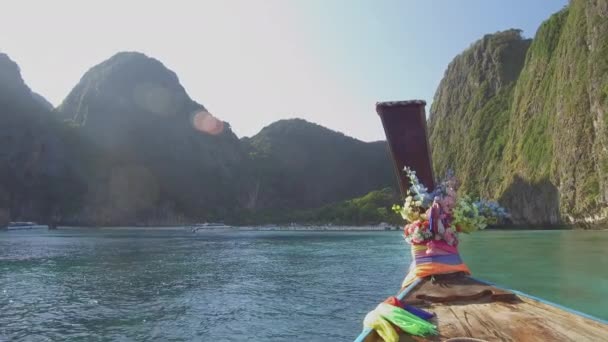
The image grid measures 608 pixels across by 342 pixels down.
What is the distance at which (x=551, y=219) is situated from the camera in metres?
114

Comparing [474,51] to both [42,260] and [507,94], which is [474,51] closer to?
[507,94]

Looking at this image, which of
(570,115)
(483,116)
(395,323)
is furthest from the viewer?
(483,116)

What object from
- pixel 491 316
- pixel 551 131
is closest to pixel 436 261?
pixel 491 316

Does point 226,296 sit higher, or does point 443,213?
point 443,213

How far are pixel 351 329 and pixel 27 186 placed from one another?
729 ft

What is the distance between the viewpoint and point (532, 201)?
12150 centimetres

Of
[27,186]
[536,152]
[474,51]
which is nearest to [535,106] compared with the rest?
[536,152]

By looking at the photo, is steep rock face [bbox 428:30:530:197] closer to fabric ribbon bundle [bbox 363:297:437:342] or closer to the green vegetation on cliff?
the green vegetation on cliff

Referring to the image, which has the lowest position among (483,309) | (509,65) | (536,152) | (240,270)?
(240,270)

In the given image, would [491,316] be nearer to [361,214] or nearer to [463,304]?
[463,304]

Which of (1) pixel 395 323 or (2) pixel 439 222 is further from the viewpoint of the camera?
(2) pixel 439 222

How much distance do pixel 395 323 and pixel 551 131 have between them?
126 metres

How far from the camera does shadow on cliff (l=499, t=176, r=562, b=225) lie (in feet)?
370

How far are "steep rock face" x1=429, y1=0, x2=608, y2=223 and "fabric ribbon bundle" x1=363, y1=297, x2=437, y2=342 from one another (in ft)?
318
